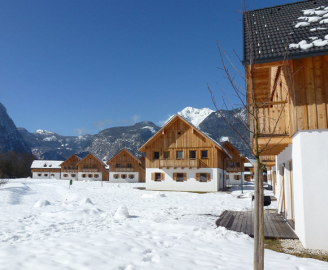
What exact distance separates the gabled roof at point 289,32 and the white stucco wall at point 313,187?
86.7 inches

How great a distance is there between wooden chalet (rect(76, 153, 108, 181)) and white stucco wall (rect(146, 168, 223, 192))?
3638 cm

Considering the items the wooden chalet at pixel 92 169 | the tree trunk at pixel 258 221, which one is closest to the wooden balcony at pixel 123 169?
the wooden chalet at pixel 92 169

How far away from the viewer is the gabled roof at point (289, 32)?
272 inches

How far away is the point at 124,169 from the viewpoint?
57188 millimetres

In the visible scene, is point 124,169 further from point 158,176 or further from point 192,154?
point 192,154

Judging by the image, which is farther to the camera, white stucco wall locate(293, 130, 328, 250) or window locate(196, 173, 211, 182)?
window locate(196, 173, 211, 182)

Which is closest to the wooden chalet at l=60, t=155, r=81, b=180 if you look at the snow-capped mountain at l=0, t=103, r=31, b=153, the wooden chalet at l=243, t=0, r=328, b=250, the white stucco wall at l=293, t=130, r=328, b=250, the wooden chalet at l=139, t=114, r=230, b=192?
the wooden chalet at l=139, t=114, r=230, b=192

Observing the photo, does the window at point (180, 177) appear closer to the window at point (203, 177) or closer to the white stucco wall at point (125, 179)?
the window at point (203, 177)

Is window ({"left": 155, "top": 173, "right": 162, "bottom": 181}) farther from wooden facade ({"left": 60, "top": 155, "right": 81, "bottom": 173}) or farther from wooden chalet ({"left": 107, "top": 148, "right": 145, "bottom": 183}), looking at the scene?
wooden facade ({"left": 60, "top": 155, "right": 81, "bottom": 173})

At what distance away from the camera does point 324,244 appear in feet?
22.2

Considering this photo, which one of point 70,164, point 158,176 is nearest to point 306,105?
point 158,176

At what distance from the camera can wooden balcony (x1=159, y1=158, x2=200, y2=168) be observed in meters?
30.2

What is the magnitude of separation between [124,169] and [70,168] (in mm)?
22254

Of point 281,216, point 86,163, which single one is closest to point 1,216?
point 281,216
